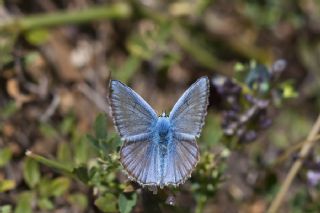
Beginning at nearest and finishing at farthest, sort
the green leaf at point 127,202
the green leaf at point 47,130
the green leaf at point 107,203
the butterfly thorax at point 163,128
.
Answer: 1. the butterfly thorax at point 163,128
2. the green leaf at point 127,202
3. the green leaf at point 107,203
4. the green leaf at point 47,130

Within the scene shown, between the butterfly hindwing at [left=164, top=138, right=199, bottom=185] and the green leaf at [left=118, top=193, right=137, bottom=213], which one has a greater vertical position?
the butterfly hindwing at [left=164, top=138, right=199, bottom=185]

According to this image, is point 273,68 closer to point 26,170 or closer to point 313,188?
point 313,188

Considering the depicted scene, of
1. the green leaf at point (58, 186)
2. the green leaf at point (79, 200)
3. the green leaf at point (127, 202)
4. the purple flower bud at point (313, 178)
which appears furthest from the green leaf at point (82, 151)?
the purple flower bud at point (313, 178)

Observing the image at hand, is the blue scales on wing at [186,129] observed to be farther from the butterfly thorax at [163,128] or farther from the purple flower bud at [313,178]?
the purple flower bud at [313,178]

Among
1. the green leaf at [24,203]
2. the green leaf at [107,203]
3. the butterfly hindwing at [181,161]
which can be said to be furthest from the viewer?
the green leaf at [24,203]

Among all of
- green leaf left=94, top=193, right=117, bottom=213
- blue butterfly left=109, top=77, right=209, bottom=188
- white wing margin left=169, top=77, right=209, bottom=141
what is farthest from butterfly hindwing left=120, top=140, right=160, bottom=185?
green leaf left=94, top=193, right=117, bottom=213

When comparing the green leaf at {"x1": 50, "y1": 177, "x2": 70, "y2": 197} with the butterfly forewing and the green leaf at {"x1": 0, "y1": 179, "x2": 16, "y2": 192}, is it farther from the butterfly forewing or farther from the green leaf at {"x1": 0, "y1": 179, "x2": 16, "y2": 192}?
the butterfly forewing
